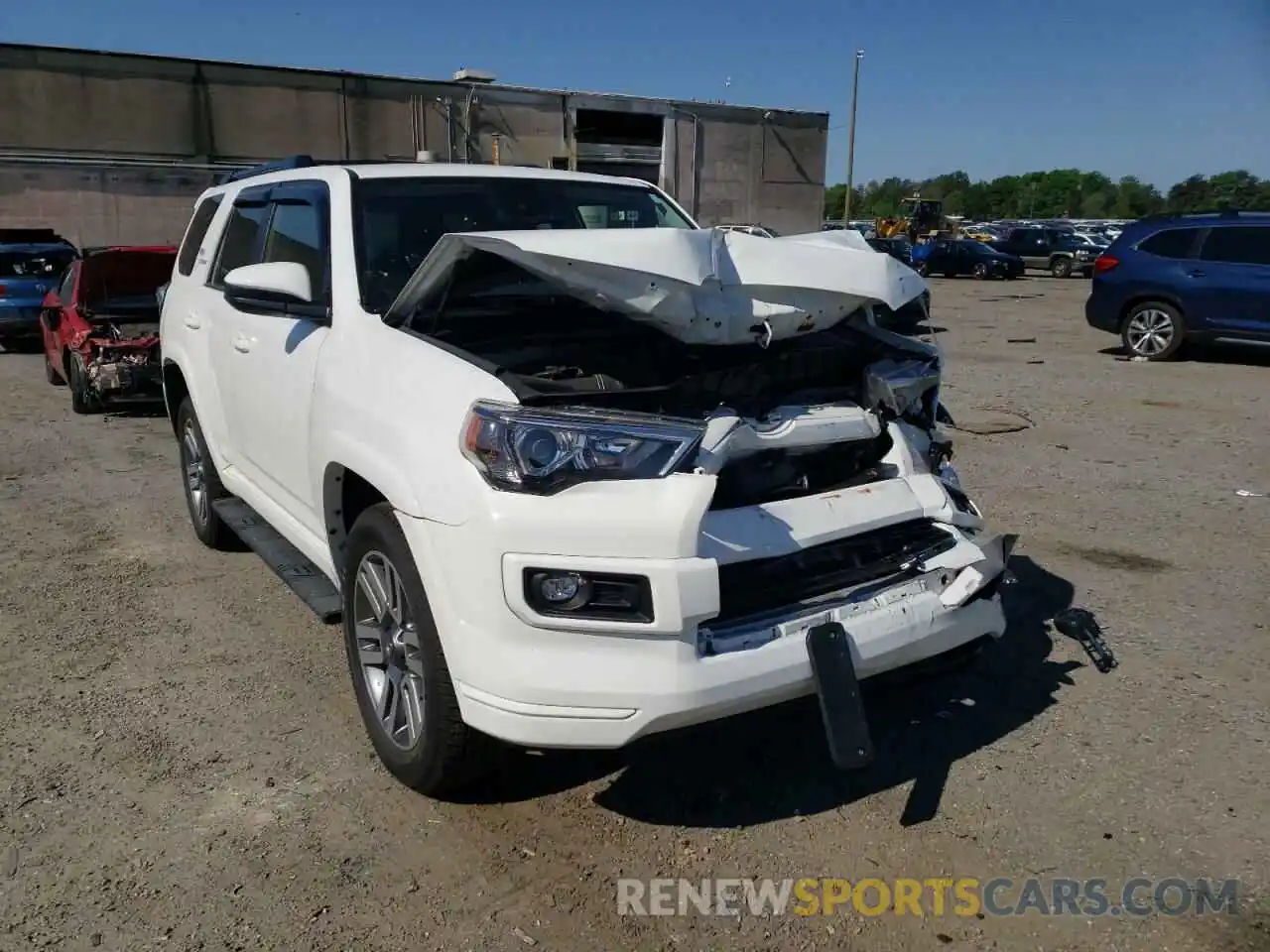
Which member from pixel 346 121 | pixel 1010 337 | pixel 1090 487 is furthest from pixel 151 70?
pixel 1090 487

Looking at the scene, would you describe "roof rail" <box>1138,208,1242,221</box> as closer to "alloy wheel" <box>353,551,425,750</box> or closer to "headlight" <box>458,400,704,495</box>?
"headlight" <box>458,400,704,495</box>

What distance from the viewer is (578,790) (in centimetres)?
339

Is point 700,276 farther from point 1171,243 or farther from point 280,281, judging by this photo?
point 1171,243

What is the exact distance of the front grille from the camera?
116 inches

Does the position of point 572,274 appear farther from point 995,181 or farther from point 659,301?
point 995,181

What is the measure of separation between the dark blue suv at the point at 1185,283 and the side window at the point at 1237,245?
11mm

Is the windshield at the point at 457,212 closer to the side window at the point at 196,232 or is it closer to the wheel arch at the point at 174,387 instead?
the side window at the point at 196,232

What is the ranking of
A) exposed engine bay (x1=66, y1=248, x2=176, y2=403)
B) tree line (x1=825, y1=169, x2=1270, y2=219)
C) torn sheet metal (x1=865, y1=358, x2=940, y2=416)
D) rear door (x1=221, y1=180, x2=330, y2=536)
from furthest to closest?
tree line (x1=825, y1=169, x2=1270, y2=219), exposed engine bay (x1=66, y1=248, x2=176, y2=403), rear door (x1=221, y1=180, x2=330, y2=536), torn sheet metal (x1=865, y1=358, x2=940, y2=416)

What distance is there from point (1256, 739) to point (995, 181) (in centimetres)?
15226

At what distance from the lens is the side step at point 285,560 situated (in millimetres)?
3922

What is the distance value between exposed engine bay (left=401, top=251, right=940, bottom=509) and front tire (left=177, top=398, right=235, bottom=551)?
2403 mm

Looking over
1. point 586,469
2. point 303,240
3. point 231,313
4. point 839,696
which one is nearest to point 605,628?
point 586,469

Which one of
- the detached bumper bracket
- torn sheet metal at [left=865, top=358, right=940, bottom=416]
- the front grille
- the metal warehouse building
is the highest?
the metal warehouse building

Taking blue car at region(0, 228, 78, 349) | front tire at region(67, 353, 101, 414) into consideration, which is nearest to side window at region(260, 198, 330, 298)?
front tire at region(67, 353, 101, 414)
